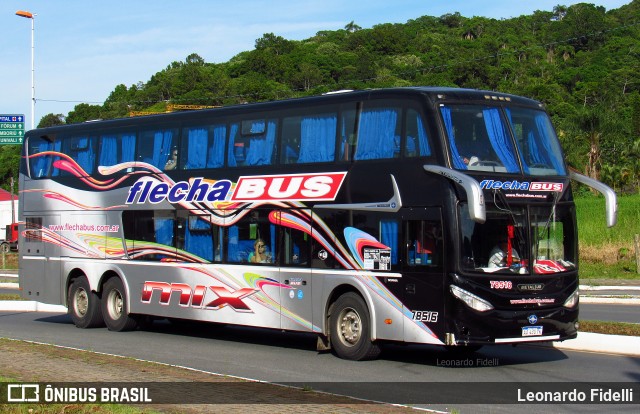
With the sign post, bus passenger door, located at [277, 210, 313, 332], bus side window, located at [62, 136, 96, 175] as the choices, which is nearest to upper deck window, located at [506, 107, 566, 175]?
bus passenger door, located at [277, 210, 313, 332]

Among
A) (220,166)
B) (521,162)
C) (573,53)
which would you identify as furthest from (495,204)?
(573,53)

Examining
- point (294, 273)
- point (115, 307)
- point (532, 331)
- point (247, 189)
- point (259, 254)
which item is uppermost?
point (247, 189)

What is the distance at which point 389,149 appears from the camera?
15219 millimetres

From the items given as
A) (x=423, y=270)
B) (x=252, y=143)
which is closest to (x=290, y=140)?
(x=252, y=143)

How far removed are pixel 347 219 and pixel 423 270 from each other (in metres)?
1.93

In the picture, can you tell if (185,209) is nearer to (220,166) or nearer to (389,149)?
(220,166)

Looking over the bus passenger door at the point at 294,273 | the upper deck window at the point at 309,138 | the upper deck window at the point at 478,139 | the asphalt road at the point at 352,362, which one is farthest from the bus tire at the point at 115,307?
the upper deck window at the point at 478,139

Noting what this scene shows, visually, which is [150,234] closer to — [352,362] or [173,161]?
[173,161]

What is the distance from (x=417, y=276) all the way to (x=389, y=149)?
2.12 m

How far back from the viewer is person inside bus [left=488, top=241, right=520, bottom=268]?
46.5 feet

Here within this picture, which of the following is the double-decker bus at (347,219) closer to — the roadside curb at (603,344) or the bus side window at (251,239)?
the bus side window at (251,239)

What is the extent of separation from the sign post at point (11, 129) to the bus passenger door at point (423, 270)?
2326 cm

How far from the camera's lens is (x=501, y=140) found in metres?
14.8

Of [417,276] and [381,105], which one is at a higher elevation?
[381,105]
